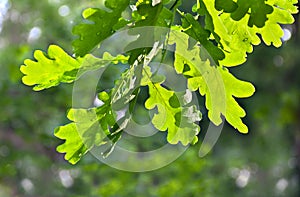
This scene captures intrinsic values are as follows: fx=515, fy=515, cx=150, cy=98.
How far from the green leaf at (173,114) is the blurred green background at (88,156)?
1322 mm

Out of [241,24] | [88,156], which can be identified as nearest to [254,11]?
[241,24]

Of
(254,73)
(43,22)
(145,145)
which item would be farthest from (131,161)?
(254,73)

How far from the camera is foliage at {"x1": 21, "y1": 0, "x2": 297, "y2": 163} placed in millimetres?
425

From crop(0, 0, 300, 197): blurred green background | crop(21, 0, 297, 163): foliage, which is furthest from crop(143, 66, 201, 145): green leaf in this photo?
crop(0, 0, 300, 197): blurred green background

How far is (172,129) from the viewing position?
0.48 metres

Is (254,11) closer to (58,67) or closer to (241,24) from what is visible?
(241,24)

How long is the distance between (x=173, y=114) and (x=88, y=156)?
1639 millimetres

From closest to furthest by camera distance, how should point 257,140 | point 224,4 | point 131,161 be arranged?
point 224,4, point 131,161, point 257,140

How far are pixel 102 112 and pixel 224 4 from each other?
14 cm

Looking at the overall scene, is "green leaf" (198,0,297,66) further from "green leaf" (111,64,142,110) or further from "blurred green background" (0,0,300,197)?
"blurred green background" (0,0,300,197)

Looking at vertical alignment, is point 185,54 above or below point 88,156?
above

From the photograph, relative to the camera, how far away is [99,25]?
42 cm

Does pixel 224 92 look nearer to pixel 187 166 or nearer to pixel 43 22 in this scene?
pixel 187 166

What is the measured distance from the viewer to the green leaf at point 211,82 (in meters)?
0.44
